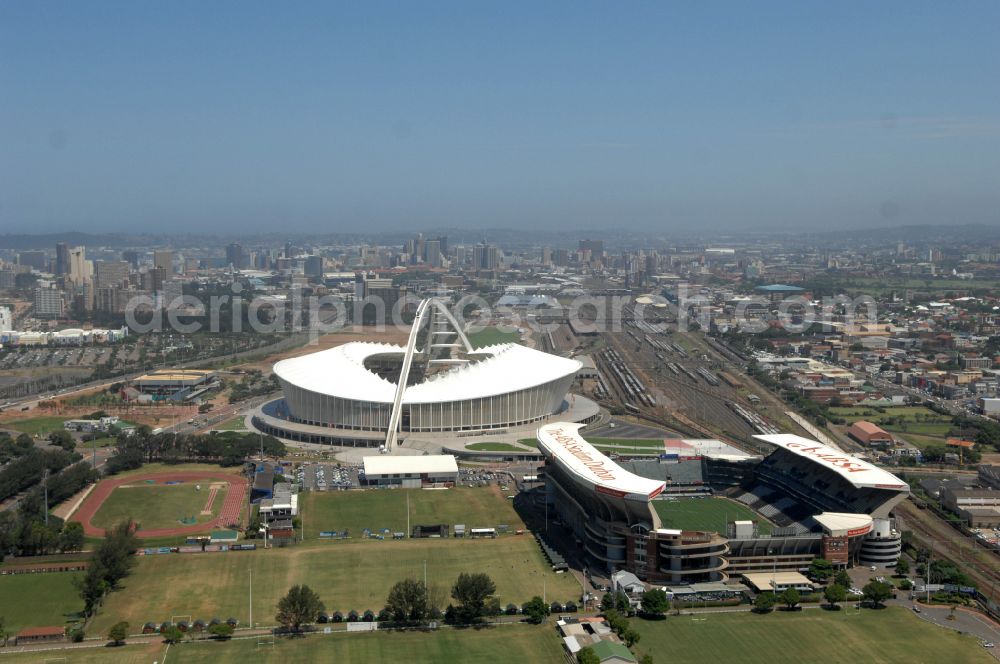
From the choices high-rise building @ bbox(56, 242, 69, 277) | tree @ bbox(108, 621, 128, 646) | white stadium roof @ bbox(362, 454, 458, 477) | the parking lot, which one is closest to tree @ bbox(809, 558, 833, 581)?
white stadium roof @ bbox(362, 454, 458, 477)

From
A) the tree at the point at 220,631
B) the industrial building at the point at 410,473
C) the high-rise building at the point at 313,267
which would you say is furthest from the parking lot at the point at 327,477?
the high-rise building at the point at 313,267

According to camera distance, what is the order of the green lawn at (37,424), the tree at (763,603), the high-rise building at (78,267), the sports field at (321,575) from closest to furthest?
the tree at (763,603) → the sports field at (321,575) → the green lawn at (37,424) → the high-rise building at (78,267)

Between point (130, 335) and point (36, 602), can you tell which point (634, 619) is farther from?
point (130, 335)

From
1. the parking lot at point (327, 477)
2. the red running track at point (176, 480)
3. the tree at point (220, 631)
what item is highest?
the tree at point (220, 631)

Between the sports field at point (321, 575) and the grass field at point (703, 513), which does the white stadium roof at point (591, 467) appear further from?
the sports field at point (321, 575)

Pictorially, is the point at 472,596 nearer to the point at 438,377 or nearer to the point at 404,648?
the point at 404,648

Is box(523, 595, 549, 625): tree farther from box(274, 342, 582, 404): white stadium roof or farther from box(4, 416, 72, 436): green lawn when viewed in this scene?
box(4, 416, 72, 436): green lawn

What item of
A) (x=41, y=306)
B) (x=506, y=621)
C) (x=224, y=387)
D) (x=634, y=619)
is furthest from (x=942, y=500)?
(x=41, y=306)

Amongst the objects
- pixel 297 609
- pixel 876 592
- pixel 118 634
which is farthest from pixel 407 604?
pixel 876 592
